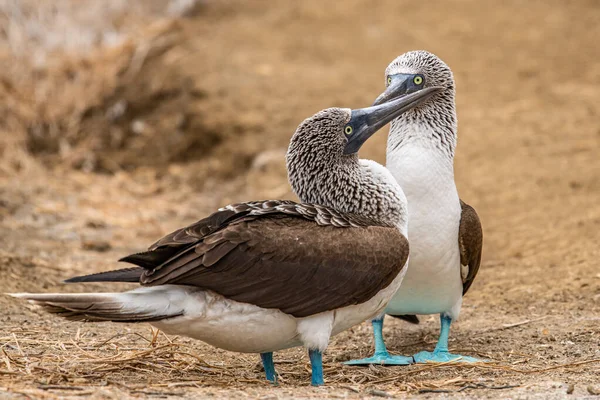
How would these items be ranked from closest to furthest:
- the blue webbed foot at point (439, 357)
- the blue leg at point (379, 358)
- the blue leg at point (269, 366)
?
the blue leg at point (269, 366) < the blue webbed foot at point (439, 357) < the blue leg at point (379, 358)

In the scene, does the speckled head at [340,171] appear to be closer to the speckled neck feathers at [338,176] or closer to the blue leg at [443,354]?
the speckled neck feathers at [338,176]

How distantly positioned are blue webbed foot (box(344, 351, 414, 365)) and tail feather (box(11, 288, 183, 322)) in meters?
1.74

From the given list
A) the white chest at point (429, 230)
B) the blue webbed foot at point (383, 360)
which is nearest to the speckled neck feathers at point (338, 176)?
the white chest at point (429, 230)

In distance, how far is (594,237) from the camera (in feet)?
29.3

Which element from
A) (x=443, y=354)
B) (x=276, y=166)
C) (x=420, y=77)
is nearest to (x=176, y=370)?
(x=443, y=354)

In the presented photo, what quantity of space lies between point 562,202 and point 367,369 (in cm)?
470

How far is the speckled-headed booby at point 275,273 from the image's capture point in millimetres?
Answer: 5090

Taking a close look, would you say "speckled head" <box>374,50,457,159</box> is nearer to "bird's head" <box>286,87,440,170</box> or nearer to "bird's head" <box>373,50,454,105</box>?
"bird's head" <box>373,50,454,105</box>

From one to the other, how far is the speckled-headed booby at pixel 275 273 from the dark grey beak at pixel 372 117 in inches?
5.0

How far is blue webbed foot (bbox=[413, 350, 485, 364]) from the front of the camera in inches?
246

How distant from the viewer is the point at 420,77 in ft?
22.0

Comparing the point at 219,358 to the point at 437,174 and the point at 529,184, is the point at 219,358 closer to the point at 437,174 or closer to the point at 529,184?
the point at 437,174

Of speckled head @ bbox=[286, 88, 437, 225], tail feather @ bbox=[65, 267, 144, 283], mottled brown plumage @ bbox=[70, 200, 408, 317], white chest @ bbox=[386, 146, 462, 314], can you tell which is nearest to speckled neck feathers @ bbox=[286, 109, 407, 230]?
speckled head @ bbox=[286, 88, 437, 225]

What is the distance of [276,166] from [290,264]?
6.88m
